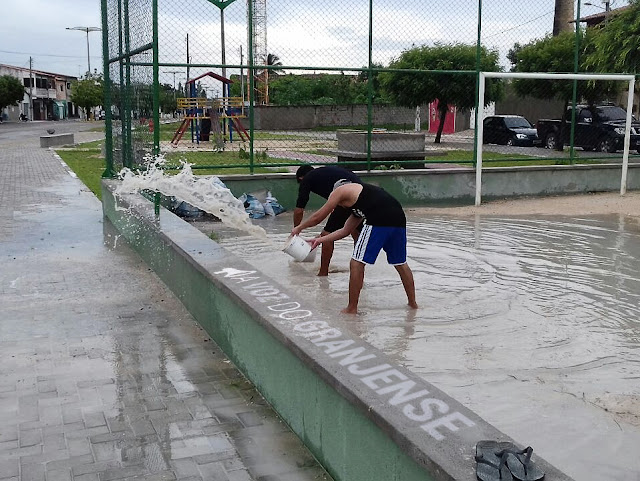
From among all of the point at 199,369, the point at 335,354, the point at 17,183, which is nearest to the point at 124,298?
the point at 199,369

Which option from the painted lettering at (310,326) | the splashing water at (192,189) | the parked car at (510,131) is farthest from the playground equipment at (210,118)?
the parked car at (510,131)

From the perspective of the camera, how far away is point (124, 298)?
23.3 feet

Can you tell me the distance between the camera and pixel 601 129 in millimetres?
21469

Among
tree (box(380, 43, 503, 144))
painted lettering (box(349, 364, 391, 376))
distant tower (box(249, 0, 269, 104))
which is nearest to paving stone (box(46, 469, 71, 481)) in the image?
painted lettering (box(349, 364, 391, 376))

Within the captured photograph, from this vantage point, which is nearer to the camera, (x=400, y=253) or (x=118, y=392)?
(x=118, y=392)

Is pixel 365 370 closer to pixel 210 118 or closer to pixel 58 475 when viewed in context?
pixel 58 475

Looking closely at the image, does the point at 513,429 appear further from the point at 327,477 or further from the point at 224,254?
the point at 224,254

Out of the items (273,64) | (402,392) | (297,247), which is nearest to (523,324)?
(297,247)

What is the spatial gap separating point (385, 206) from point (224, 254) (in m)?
1.39

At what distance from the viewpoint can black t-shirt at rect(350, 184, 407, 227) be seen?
614cm

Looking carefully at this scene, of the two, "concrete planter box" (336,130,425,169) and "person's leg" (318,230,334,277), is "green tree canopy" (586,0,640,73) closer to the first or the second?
"concrete planter box" (336,130,425,169)

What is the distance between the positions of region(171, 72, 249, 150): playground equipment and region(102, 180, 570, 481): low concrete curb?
32.9ft

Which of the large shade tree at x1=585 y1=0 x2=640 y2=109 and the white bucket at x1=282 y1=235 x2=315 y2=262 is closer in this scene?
the white bucket at x1=282 y1=235 x2=315 y2=262

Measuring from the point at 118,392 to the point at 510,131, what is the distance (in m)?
27.6
